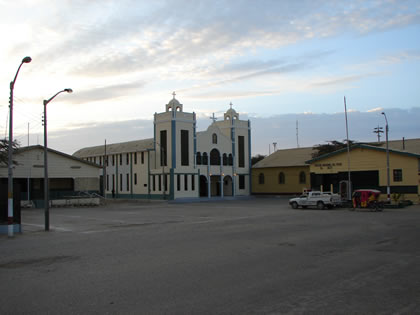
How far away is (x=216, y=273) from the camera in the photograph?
10.4 metres

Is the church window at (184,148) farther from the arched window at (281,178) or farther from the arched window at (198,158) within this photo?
the arched window at (281,178)

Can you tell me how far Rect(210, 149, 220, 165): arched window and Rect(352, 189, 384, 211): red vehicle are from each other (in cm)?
3033

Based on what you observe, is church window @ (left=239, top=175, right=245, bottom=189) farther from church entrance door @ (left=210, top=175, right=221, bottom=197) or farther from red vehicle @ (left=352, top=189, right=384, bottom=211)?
red vehicle @ (left=352, top=189, right=384, bottom=211)

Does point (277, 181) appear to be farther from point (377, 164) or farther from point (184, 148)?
point (377, 164)

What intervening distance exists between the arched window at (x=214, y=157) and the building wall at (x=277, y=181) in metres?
7.84

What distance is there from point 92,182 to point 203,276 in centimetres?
4471

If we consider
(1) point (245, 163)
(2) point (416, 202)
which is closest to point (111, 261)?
(2) point (416, 202)

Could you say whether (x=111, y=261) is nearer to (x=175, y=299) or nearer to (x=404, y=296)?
(x=175, y=299)

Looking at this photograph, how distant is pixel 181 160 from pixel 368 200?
29389mm

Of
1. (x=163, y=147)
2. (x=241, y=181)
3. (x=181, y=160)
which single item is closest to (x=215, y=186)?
(x=241, y=181)

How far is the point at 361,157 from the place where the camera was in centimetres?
4553

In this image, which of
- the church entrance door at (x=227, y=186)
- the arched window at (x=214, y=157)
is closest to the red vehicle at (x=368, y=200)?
the arched window at (x=214, y=157)

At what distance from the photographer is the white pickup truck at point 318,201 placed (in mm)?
36000

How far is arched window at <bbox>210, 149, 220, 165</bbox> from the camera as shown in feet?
205
